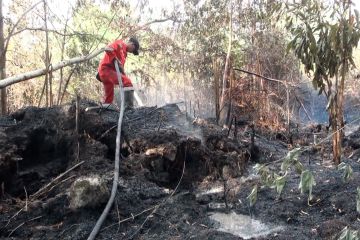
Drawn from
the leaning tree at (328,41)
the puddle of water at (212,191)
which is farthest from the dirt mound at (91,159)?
the leaning tree at (328,41)

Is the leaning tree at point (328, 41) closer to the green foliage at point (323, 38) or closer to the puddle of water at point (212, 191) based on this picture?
the green foliage at point (323, 38)

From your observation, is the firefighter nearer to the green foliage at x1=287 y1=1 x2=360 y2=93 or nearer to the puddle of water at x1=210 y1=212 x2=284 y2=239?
the green foliage at x1=287 y1=1 x2=360 y2=93

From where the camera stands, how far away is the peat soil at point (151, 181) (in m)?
3.86

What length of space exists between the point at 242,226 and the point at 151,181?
4.09 feet

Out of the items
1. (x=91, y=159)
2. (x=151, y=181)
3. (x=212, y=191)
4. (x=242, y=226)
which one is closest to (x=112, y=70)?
(x=91, y=159)

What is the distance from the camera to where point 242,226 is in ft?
13.4

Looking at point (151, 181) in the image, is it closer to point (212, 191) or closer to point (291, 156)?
point (212, 191)

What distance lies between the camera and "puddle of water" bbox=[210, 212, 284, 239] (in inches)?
→ 153

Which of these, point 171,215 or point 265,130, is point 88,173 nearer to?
point 171,215

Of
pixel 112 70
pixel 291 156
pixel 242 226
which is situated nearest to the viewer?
pixel 291 156

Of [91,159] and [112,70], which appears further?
[112,70]

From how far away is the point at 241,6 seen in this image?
10773 mm

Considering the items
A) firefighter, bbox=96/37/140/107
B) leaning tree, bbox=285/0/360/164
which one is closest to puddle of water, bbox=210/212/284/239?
leaning tree, bbox=285/0/360/164

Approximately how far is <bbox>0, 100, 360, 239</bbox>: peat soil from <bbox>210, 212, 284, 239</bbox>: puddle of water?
0.02m
